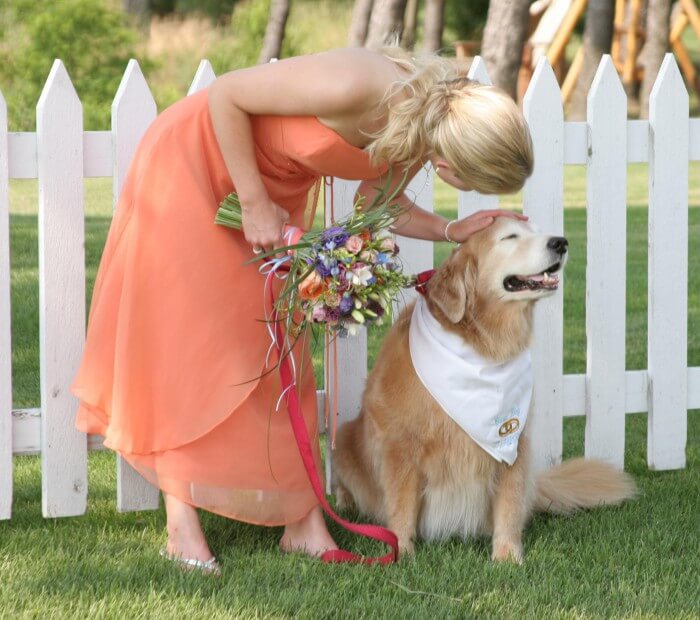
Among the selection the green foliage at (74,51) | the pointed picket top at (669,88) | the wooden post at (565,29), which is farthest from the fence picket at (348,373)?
the wooden post at (565,29)

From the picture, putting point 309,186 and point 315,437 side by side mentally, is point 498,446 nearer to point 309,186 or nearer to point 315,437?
point 315,437

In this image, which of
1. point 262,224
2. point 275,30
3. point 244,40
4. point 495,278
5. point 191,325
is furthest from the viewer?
point 244,40

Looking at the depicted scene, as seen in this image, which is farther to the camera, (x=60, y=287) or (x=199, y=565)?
(x=60, y=287)

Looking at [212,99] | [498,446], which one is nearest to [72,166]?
[212,99]

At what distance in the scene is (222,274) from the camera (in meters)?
3.24

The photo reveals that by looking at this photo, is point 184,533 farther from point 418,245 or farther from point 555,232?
point 555,232

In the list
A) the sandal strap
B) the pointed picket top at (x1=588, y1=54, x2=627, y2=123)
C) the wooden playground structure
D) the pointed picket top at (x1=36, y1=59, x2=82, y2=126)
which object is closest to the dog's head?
the pointed picket top at (x1=588, y1=54, x2=627, y2=123)

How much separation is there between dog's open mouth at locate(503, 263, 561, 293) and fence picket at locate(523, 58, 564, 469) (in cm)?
64

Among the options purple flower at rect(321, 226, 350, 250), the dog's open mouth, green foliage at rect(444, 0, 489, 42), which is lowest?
the dog's open mouth

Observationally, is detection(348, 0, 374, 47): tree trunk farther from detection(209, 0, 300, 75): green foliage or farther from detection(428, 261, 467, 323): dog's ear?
detection(428, 261, 467, 323): dog's ear

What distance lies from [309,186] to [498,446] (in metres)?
1.00

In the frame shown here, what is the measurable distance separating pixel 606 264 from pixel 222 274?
1588 millimetres

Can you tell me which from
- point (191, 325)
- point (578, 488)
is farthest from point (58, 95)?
point (578, 488)

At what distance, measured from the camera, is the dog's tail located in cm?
376
